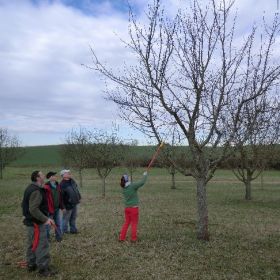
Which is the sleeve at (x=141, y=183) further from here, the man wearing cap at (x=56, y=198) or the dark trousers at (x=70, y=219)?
the dark trousers at (x=70, y=219)

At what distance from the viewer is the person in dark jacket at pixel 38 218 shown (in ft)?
25.8

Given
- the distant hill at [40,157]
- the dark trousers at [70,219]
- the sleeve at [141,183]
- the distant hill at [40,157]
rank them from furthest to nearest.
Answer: the distant hill at [40,157], the distant hill at [40,157], the dark trousers at [70,219], the sleeve at [141,183]

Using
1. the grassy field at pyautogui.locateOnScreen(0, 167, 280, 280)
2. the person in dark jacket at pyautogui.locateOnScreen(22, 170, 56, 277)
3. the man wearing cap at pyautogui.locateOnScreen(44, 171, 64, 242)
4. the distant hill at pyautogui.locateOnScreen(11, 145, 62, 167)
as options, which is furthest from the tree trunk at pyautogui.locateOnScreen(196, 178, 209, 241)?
the distant hill at pyautogui.locateOnScreen(11, 145, 62, 167)

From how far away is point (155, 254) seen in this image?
9477 mm

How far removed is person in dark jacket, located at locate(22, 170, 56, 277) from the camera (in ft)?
25.8

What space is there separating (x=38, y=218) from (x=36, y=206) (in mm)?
212

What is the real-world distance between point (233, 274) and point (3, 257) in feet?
15.4

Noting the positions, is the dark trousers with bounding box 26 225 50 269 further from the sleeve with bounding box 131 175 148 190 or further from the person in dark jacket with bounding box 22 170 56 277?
the sleeve with bounding box 131 175 148 190

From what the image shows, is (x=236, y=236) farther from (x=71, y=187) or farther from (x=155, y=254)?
(x=71, y=187)

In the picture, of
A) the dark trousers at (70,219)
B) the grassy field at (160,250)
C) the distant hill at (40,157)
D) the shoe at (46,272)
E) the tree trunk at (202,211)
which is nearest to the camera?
the shoe at (46,272)

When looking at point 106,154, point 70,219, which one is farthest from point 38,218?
point 106,154

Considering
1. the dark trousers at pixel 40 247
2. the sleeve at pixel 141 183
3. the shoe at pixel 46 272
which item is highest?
the sleeve at pixel 141 183

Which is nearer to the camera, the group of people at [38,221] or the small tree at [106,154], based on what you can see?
the group of people at [38,221]

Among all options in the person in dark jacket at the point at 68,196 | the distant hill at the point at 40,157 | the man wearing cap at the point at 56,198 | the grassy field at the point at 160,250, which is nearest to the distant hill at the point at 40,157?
the distant hill at the point at 40,157
